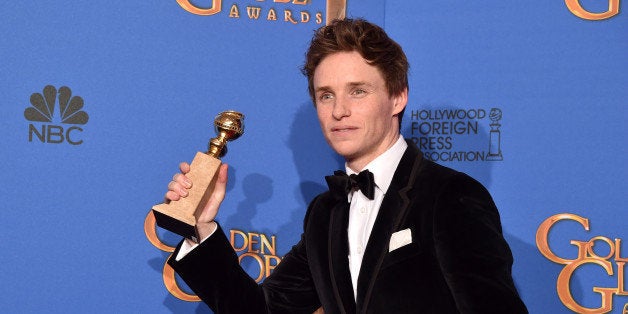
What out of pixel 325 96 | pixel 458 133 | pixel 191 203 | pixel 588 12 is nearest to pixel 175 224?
pixel 191 203

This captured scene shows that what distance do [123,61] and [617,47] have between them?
182 centimetres

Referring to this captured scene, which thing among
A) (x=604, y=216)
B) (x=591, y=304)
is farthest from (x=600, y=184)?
(x=591, y=304)

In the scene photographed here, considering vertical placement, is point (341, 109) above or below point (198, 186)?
above

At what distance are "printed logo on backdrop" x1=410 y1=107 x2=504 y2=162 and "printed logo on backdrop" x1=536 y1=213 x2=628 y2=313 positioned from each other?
34 cm

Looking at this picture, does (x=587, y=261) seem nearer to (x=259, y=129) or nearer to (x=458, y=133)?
(x=458, y=133)

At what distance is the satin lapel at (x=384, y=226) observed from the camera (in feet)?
5.83

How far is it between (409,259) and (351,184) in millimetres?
336

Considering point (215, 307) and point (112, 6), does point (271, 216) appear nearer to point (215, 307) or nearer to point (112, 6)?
point (215, 307)

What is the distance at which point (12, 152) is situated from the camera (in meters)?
2.44

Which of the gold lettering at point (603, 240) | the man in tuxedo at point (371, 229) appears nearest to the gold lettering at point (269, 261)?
the man in tuxedo at point (371, 229)

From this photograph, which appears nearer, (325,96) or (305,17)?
(325,96)

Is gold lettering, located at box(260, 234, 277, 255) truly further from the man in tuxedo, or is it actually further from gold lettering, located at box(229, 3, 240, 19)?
gold lettering, located at box(229, 3, 240, 19)

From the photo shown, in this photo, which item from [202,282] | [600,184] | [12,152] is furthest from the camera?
[600,184]

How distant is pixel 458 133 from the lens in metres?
2.77
